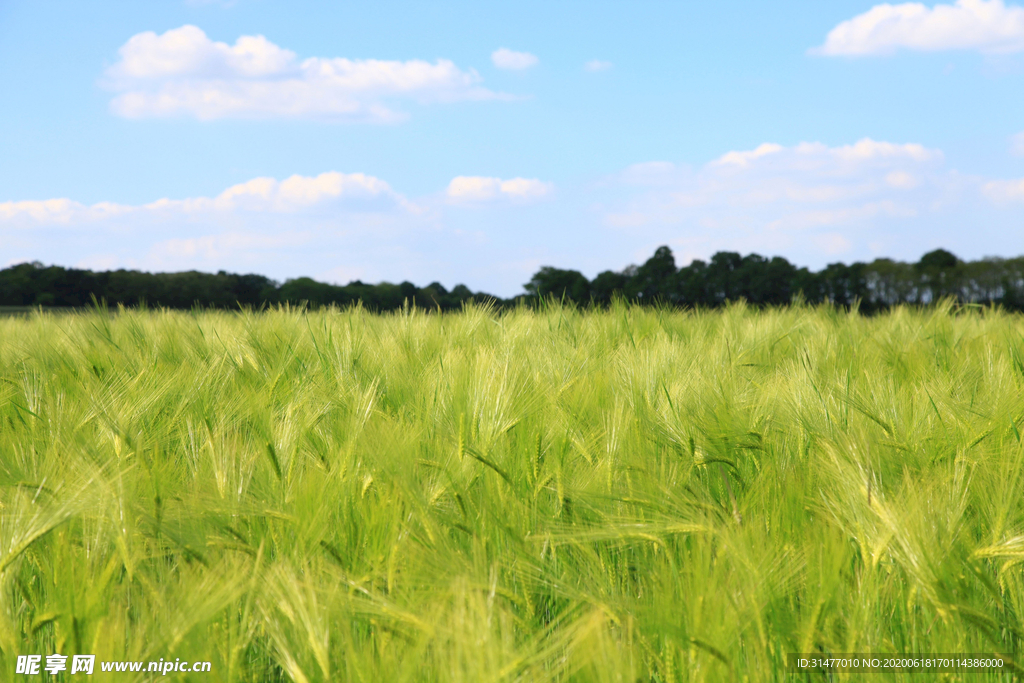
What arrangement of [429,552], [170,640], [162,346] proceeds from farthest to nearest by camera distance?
[162,346] < [429,552] < [170,640]

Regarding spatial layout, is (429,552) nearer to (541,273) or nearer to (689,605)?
(689,605)

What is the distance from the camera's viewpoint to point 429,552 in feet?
2.64

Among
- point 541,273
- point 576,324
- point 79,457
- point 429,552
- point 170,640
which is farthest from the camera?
point 541,273

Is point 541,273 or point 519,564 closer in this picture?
point 519,564

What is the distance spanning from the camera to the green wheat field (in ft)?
2.22

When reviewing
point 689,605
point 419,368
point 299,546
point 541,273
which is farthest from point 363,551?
point 541,273

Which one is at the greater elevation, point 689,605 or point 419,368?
point 419,368

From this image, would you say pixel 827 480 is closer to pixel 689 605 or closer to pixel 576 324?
pixel 689 605

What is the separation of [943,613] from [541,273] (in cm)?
523

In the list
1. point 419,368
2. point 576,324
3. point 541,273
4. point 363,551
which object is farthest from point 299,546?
point 541,273

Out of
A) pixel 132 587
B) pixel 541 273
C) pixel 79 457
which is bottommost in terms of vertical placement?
pixel 132 587

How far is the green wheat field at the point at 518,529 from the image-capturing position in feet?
2.22

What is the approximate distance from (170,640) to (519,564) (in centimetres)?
40

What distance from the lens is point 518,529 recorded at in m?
0.92
